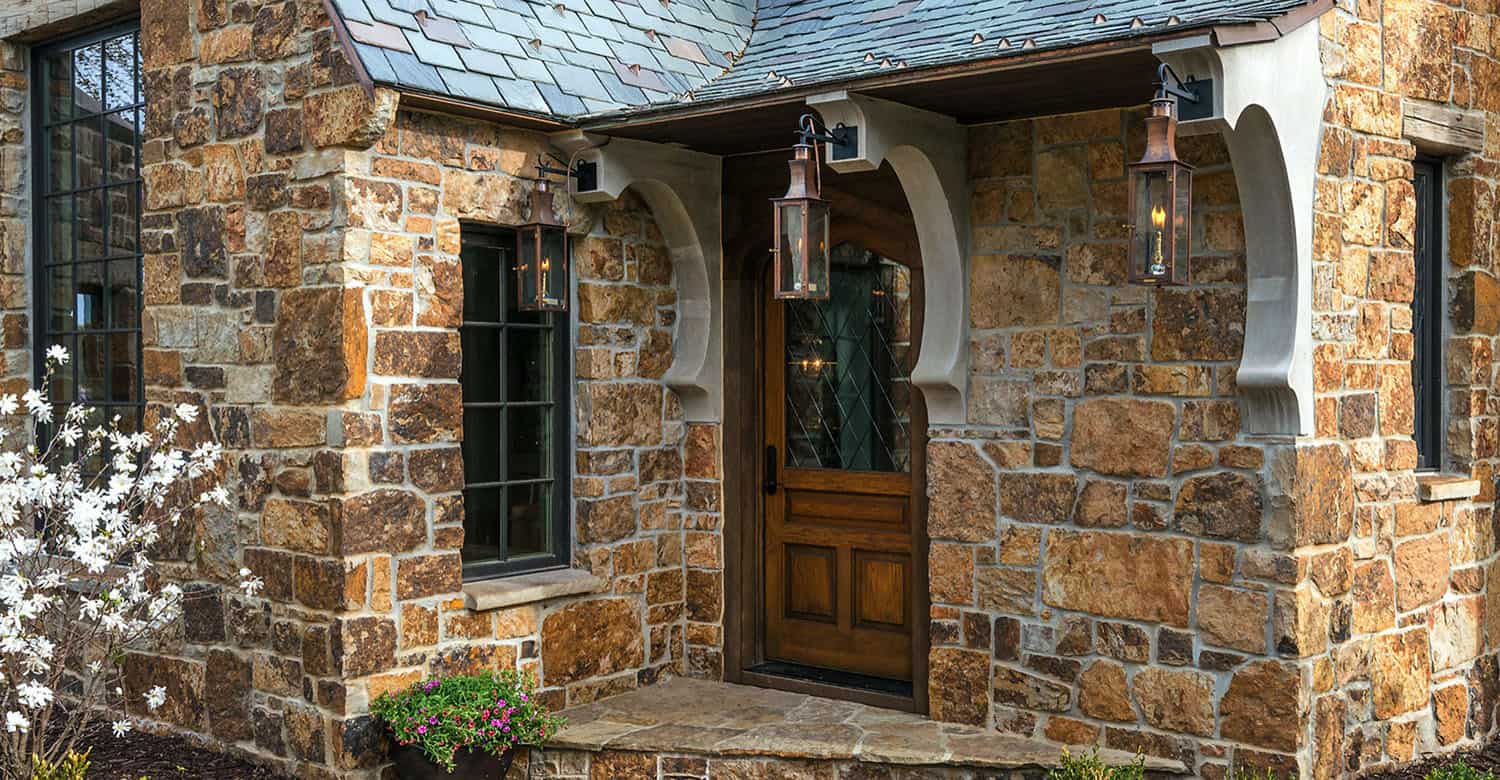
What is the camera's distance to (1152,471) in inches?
219

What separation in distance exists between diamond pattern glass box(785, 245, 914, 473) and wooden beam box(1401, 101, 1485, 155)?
7.39 feet

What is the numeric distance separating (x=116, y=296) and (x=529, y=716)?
10.7ft

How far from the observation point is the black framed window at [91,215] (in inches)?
279

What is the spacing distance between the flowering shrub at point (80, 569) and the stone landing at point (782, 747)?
1613mm

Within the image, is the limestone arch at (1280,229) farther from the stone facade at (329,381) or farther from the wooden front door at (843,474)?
the stone facade at (329,381)

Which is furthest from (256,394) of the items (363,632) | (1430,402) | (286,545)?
(1430,402)

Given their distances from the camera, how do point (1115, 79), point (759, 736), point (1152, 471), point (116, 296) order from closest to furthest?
point (1115, 79), point (1152, 471), point (759, 736), point (116, 296)

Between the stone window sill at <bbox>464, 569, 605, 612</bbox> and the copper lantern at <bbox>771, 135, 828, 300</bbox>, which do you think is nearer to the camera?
the copper lantern at <bbox>771, 135, 828, 300</bbox>

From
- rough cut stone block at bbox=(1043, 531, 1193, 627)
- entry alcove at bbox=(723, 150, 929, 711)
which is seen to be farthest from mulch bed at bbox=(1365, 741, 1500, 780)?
entry alcove at bbox=(723, 150, 929, 711)

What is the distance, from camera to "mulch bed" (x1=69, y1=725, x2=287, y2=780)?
19.6ft

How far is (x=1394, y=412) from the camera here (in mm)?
5887

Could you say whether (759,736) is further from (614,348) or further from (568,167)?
(568,167)

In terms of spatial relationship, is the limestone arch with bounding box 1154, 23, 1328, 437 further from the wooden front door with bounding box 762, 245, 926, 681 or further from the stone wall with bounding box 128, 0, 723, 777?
the stone wall with bounding box 128, 0, 723, 777

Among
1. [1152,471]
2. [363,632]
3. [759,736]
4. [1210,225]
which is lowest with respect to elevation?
[759,736]
